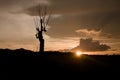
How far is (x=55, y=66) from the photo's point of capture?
100 feet

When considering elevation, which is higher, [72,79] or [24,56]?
[24,56]

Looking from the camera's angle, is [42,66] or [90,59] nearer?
[42,66]

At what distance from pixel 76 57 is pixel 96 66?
11.8 feet

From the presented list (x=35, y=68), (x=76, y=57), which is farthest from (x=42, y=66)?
(x=76, y=57)

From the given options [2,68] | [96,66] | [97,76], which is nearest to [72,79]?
[97,76]

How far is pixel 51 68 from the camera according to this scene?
29500mm

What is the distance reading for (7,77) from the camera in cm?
2667

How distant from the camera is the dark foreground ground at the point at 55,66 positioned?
27734 millimetres

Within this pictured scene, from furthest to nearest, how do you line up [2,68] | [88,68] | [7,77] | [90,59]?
1. [90,59]
2. [88,68]
3. [2,68]
4. [7,77]

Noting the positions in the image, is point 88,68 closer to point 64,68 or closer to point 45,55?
point 64,68

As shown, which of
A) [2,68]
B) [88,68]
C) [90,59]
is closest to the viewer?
[2,68]

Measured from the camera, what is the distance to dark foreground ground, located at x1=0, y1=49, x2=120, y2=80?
91.0ft

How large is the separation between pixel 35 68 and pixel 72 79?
457 cm

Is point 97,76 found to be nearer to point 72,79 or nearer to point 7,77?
point 72,79
